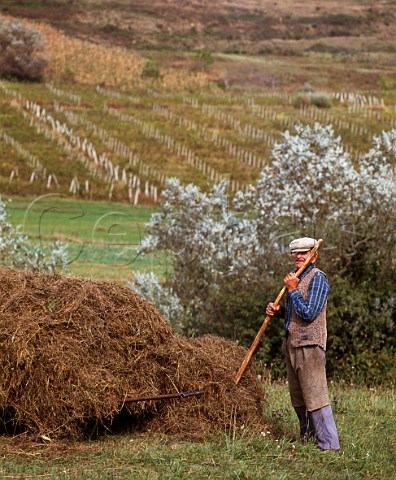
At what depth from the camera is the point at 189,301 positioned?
21812mm

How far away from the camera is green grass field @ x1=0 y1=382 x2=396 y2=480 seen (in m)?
8.05

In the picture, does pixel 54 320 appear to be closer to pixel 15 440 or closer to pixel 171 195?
pixel 15 440

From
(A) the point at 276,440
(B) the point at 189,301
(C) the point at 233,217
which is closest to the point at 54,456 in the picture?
(A) the point at 276,440

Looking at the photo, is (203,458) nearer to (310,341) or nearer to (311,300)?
(310,341)

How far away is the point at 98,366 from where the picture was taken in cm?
930

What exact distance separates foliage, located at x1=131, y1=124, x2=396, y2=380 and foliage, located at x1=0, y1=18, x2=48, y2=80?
69652 millimetres

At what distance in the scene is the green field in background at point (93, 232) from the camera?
31938 mm

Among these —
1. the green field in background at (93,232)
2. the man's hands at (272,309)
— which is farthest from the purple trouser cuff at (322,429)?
the green field in background at (93,232)

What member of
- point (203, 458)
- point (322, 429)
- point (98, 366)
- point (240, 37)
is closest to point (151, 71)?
point (240, 37)

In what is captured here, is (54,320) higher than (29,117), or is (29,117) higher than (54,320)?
(54,320)

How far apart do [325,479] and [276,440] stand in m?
1.14

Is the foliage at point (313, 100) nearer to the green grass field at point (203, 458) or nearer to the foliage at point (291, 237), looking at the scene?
the foliage at point (291, 237)

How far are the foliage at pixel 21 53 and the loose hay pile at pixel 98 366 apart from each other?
85.1m

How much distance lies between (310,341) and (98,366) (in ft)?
6.44
